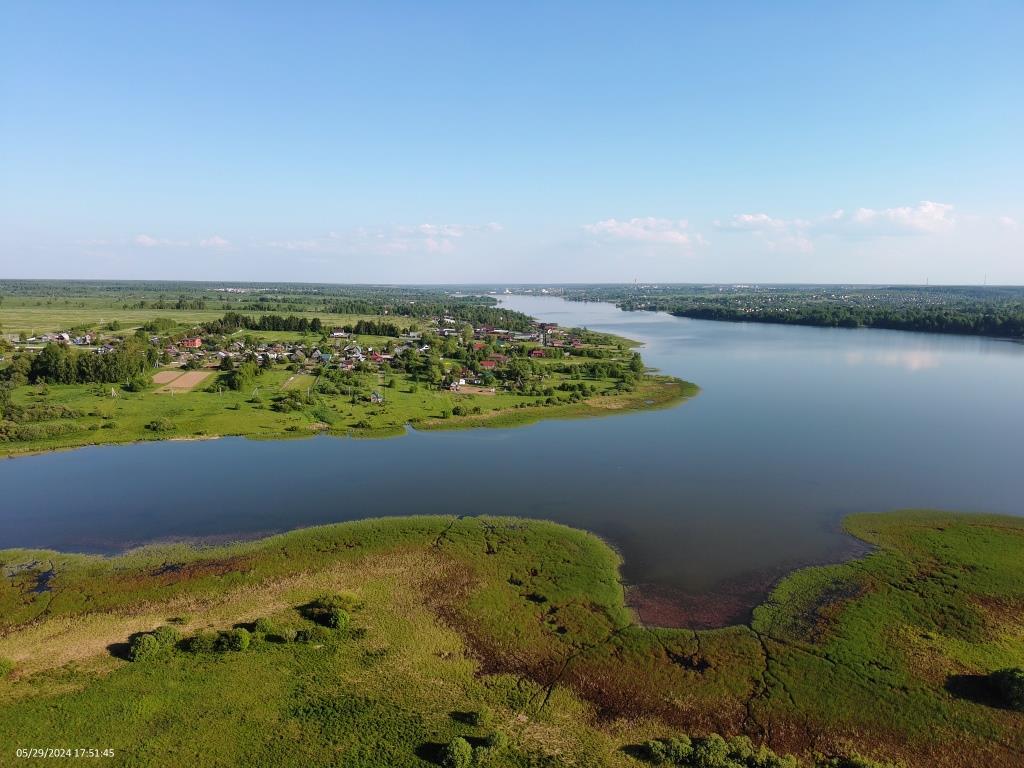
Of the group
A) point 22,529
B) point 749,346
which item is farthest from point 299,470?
point 749,346

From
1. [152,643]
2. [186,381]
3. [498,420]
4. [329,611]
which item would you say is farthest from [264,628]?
[186,381]

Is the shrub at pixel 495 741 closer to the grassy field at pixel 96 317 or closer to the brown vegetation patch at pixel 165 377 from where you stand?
the brown vegetation patch at pixel 165 377

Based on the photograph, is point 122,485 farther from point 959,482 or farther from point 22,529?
point 959,482

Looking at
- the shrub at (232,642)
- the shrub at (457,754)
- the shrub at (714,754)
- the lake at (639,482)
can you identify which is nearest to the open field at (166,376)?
the lake at (639,482)

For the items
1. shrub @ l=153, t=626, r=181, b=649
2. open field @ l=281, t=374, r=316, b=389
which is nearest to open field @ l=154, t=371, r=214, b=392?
open field @ l=281, t=374, r=316, b=389

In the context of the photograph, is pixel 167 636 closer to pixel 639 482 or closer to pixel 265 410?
pixel 639 482

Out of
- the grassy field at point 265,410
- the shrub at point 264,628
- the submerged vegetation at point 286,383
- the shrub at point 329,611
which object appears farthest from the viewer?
the submerged vegetation at point 286,383
